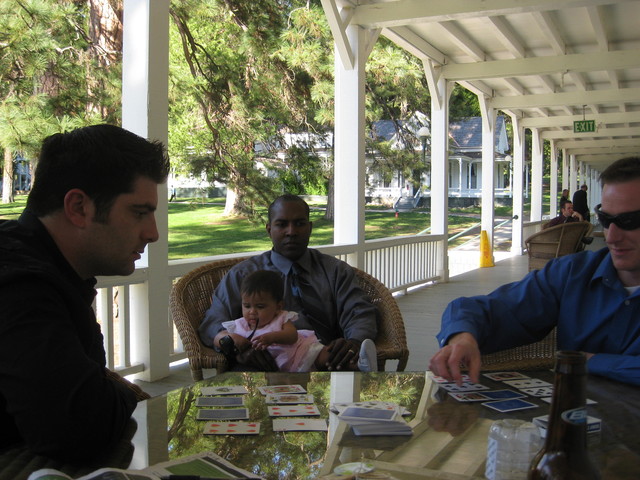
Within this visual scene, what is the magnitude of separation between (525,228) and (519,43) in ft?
33.1

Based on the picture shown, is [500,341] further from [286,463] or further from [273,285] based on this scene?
[286,463]

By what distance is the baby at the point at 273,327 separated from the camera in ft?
9.43

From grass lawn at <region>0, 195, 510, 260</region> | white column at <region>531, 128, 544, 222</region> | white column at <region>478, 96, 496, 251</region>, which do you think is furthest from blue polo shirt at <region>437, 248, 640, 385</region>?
white column at <region>531, 128, 544, 222</region>

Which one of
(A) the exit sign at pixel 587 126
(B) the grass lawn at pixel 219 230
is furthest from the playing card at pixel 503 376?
(A) the exit sign at pixel 587 126

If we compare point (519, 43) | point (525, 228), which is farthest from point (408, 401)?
point (525, 228)

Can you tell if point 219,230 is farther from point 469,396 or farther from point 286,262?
point 469,396

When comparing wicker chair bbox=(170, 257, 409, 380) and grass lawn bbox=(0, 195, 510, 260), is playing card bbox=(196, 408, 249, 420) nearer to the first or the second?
wicker chair bbox=(170, 257, 409, 380)

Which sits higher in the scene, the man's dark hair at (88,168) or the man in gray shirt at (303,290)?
the man's dark hair at (88,168)

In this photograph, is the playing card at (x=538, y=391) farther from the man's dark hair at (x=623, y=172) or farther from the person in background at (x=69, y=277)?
the person in background at (x=69, y=277)

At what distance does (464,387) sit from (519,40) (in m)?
8.86

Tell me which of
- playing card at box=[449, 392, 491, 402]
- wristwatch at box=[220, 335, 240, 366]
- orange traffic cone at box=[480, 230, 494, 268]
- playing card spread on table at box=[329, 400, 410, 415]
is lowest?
orange traffic cone at box=[480, 230, 494, 268]

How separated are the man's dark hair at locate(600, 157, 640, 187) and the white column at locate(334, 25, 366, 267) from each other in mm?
5405

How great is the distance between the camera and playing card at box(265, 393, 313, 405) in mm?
1775

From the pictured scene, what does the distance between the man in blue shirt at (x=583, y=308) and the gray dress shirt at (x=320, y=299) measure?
793mm
